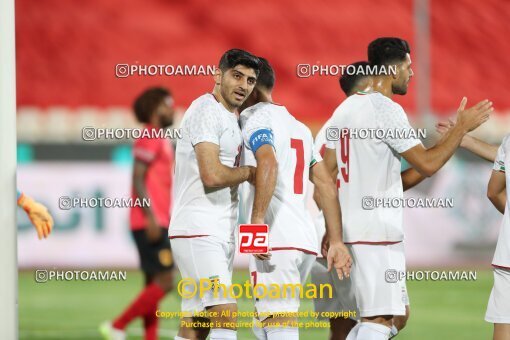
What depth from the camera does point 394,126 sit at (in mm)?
4367

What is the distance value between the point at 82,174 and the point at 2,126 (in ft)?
3.45

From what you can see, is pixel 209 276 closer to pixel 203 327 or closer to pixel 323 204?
pixel 203 327

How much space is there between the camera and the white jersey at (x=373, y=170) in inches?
171

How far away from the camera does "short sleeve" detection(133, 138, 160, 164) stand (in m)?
4.89

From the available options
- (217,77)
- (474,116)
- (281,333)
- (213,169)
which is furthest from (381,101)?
(281,333)

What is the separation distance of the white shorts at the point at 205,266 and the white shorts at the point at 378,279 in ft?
1.77

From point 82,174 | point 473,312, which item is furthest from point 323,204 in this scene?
point 473,312

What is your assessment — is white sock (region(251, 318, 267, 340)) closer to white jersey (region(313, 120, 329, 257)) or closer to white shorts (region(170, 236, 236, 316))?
white shorts (region(170, 236, 236, 316))

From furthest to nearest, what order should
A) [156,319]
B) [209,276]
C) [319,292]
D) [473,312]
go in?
1. [473,312]
2. [156,319]
3. [319,292]
4. [209,276]

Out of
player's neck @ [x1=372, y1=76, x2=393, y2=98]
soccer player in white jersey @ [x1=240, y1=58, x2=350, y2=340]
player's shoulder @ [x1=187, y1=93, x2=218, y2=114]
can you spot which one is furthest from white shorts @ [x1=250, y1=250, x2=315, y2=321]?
player's neck @ [x1=372, y1=76, x2=393, y2=98]

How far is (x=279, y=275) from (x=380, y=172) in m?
0.62

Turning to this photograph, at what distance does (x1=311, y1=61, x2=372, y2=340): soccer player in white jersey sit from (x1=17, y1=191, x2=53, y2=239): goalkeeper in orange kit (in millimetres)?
1238

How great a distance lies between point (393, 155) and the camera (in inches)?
172

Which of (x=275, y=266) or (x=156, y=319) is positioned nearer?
(x=275, y=266)
